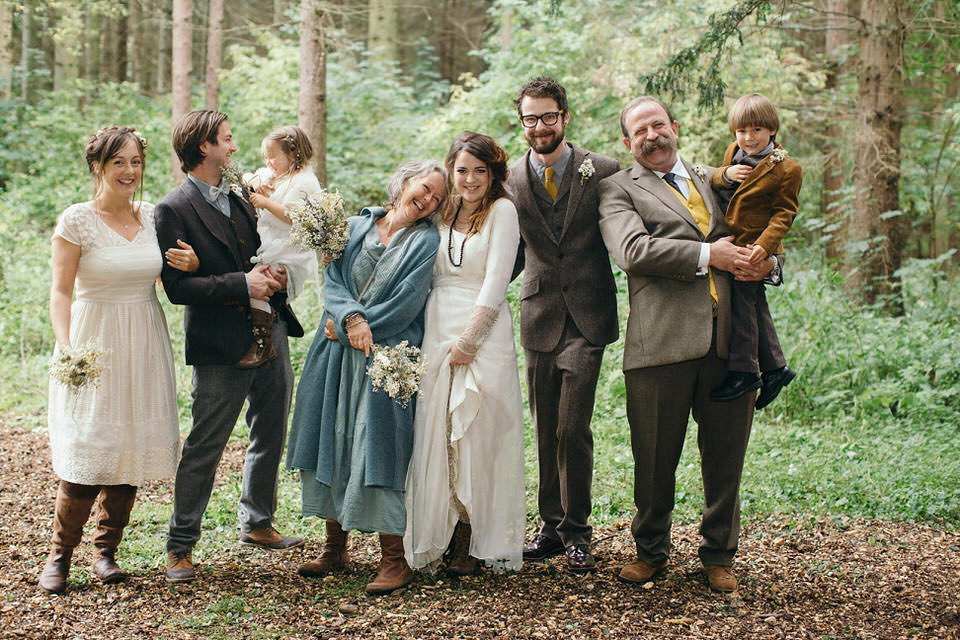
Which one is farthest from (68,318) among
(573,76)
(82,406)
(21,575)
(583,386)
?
(573,76)

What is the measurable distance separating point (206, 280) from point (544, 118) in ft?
5.79

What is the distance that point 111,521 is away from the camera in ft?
13.3

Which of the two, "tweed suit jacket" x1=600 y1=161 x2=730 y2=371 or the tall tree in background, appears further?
the tall tree in background

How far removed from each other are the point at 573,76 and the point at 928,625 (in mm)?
9619

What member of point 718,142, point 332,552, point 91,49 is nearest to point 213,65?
point 718,142

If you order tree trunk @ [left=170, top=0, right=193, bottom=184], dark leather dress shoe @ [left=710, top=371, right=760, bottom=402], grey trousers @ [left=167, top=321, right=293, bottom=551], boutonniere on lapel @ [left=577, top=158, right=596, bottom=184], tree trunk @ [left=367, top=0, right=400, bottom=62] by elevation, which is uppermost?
tree trunk @ [left=367, top=0, right=400, bottom=62]

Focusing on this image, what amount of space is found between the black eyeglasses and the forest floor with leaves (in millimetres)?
2185

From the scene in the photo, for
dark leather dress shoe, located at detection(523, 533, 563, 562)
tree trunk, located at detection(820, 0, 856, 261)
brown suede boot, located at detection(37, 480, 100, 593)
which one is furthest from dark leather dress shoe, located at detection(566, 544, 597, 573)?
tree trunk, located at detection(820, 0, 856, 261)

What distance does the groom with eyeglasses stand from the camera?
13.6 ft

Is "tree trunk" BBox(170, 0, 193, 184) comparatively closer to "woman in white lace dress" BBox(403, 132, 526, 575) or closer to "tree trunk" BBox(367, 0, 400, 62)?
"tree trunk" BBox(367, 0, 400, 62)

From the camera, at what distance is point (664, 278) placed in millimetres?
3936

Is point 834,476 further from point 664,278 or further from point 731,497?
point 664,278

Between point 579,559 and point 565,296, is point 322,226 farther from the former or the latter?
point 579,559

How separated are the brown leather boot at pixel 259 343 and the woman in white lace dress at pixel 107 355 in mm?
409
